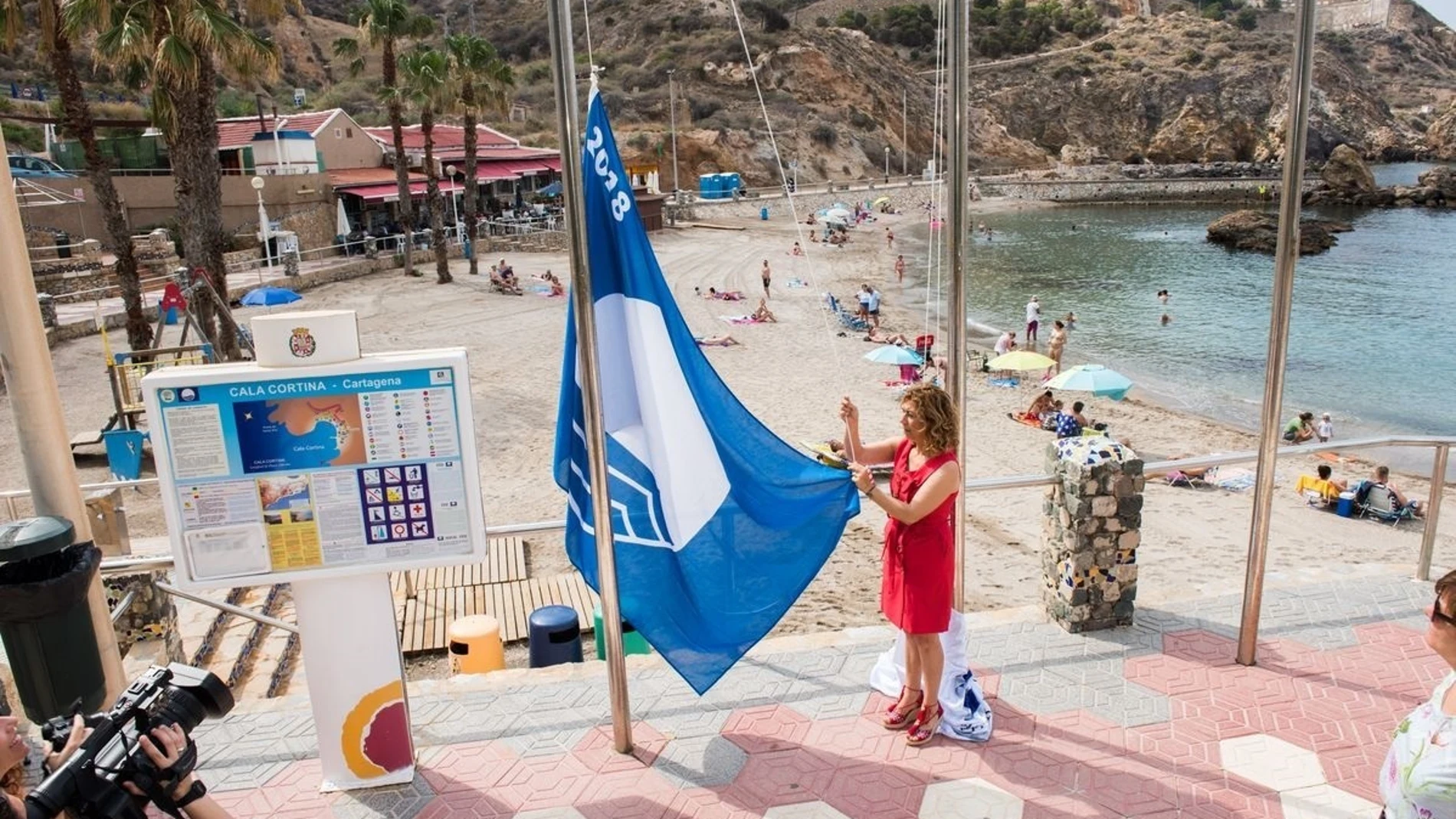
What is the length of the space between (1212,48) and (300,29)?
91.9 metres

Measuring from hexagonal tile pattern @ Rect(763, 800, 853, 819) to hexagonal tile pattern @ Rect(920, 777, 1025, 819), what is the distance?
0.38m

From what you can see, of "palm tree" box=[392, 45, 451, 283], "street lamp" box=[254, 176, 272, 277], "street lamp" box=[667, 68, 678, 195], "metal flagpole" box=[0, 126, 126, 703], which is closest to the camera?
"metal flagpole" box=[0, 126, 126, 703]

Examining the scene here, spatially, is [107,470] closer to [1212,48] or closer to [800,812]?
[800,812]

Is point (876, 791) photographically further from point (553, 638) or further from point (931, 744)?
point (553, 638)

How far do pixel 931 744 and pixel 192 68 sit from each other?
54.8 feet

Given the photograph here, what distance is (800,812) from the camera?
168 inches

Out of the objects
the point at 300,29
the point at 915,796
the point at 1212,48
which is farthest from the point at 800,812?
the point at 1212,48

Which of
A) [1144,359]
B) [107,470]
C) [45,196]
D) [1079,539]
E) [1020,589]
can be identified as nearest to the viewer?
[1079,539]

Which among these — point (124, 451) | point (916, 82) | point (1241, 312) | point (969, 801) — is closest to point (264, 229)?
point (124, 451)

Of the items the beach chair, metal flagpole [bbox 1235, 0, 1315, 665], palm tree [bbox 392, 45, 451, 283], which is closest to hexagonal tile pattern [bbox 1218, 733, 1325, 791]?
metal flagpole [bbox 1235, 0, 1315, 665]

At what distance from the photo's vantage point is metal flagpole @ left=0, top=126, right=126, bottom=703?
4.00 metres

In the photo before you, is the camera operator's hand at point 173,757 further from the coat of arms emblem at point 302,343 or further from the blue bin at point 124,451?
the blue bin at point 124,451

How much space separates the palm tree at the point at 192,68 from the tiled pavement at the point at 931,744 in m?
12.8

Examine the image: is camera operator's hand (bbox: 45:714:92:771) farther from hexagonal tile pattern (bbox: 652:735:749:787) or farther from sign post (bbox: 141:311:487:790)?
hexagonal tile pattern (bbox: 652:735:749:787)
